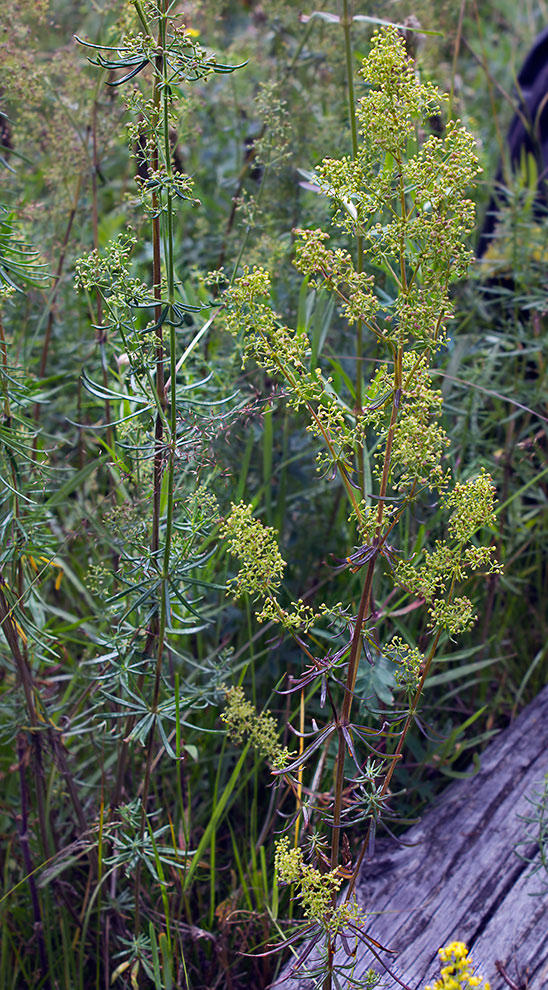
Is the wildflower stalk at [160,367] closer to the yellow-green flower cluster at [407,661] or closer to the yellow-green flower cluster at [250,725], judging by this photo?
the yellow-green flower cluster at [250,725]

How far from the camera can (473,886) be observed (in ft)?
5.57

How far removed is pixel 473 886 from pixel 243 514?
101 centimetres

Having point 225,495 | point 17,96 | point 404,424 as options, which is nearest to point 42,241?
point 17,96

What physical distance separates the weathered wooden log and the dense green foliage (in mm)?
101

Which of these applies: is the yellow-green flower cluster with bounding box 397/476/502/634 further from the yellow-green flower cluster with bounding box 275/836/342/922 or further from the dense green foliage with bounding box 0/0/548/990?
the yellow-green flower cluster with bounding box 275/836/342/922

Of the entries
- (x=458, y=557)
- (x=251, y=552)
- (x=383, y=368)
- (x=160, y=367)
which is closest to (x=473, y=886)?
(x=458, y=557)

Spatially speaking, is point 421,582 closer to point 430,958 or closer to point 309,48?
point 430,958

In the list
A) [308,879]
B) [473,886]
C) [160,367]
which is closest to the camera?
[308,879]

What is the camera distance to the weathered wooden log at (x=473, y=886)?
155cm

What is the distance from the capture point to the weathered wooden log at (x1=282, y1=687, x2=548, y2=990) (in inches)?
61.1

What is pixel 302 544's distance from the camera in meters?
2.24

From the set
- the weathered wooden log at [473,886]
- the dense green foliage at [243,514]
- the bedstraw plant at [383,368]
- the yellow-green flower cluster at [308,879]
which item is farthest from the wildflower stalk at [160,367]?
the weathered wooden log at [473,886]

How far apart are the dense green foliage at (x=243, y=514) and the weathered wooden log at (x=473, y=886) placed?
10 centimetres

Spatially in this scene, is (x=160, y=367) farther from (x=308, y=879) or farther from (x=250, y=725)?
(x=308, y=879)
